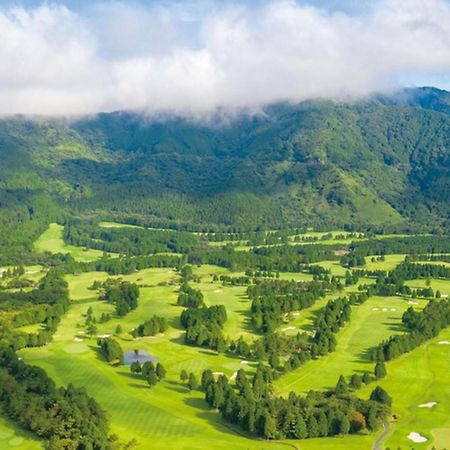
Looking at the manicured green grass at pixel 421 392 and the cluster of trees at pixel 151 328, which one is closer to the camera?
the manicured green grass at pixel 421 392

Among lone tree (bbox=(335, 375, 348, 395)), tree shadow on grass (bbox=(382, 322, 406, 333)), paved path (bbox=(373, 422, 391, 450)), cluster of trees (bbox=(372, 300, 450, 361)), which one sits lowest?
paved path (bbox=(373, 422, 391, 450))

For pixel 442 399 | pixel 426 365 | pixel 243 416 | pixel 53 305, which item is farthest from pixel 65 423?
pixel 53 305

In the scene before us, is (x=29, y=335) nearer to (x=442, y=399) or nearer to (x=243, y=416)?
(x=243, y=416)

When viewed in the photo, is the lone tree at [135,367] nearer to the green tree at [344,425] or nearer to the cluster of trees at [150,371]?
the cluster of trees at [150,371]

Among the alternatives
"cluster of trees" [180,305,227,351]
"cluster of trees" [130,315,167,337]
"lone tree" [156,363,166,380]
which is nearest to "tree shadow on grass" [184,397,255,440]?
"lone tree" [156,363,166,380]

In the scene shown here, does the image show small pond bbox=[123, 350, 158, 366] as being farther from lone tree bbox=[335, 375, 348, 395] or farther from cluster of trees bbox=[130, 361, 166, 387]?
lone tree bbox=[335, 375, 348, 395]

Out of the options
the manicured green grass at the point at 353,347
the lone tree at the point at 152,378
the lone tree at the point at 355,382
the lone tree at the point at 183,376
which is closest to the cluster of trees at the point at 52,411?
the lone tree at the point at 152,378
